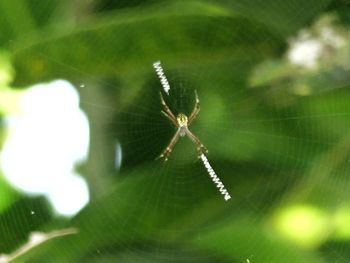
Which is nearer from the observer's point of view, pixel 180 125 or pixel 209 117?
pixel 209 117

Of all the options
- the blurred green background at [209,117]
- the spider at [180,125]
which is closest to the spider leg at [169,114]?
the spider at [180,125]

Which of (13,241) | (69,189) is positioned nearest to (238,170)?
(69,189)

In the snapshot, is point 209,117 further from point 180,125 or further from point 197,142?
point 180,125

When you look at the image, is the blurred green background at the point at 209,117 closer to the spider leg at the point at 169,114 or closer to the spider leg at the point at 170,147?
the spider leg at the point at 170,147

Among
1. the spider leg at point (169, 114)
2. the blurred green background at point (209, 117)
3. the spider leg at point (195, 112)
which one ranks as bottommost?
the blurred green background at point (209, 117)

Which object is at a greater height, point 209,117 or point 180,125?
point 180,125

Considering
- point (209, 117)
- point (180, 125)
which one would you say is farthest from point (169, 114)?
point (209, 117)

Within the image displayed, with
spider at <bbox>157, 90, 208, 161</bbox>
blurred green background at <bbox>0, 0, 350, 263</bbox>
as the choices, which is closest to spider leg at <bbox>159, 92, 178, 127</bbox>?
spider at <bbox>157, 90, 208, 161</bbox>

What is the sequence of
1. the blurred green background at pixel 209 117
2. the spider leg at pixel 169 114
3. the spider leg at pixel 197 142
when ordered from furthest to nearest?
1. the spider leg at pixel 169 114
2. the spider leg at pixel 197 142
3. the blurred green background at pixel 209 117
